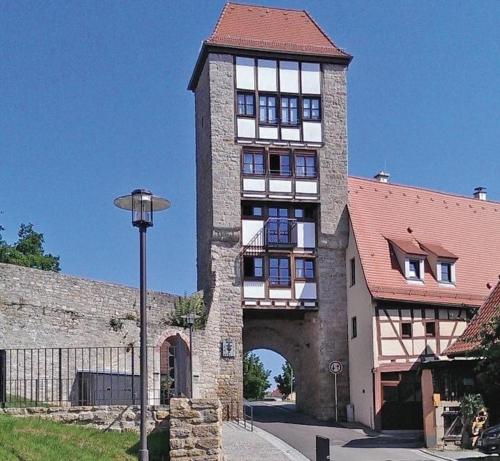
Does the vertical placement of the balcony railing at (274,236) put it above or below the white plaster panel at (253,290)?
above

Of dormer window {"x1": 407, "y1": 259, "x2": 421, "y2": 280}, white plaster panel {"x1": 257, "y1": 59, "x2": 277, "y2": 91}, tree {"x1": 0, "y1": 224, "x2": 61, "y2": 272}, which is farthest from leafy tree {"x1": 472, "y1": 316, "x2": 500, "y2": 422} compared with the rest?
tree {"x1": 0, "y1": 224, "x2": 61, "y2": 272}

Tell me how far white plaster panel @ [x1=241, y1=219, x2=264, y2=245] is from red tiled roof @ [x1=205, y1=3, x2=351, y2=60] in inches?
253

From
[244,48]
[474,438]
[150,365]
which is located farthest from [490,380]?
[244,48]

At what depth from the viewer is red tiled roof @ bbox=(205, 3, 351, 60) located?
33.2 meters

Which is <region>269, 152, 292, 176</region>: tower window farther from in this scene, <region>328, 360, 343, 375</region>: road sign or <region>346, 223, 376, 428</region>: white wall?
<region>328, 360, 343, 375</region>: road sign

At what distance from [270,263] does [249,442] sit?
1032 centimetres

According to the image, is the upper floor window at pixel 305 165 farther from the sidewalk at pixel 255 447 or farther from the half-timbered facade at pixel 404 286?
the sidewalk at pixel 255 447

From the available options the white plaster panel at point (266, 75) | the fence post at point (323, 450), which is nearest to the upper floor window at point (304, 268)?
the white plaster panel at point (266, 75)

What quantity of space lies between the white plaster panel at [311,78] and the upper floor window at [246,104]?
2.07 metres

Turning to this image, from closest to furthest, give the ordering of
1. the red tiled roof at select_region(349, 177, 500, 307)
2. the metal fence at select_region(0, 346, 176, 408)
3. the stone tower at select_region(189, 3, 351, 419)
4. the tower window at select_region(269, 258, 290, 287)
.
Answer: the metal fence at select_region(0, 346, 176, 408), the red tiled roof at select_region(349, 177, 500, 307), the stone tower at select_region(189, 3, 351, 419), the tower window at select_region(269, 258, 290, 287)

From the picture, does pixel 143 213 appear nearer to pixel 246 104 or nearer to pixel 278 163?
pixel 278 163

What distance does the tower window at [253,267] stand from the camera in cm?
3216

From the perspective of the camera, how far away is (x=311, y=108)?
33375 mm

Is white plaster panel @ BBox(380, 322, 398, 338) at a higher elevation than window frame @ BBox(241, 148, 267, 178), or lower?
lower
